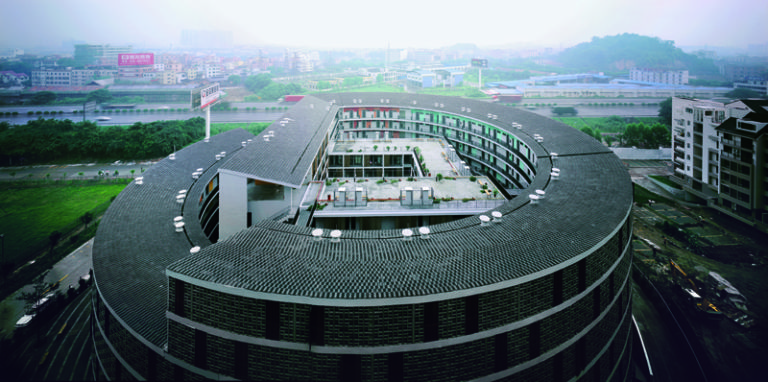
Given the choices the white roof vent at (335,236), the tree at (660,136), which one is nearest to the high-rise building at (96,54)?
the white roof vent at (335,236)

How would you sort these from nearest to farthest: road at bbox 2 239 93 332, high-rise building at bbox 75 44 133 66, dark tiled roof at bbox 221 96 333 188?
dark tiled roof at bbox 221 96 333 188 < road at bbox 2 239 93 332 < high-rise building at bbox 75 44 133 66

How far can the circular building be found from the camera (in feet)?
33.1

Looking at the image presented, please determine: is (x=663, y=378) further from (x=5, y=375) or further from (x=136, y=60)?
(x=136, y=60)

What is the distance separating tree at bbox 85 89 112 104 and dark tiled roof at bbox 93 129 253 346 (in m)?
60.2

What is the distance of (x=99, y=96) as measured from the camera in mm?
71188

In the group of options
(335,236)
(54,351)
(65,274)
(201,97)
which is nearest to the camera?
(335,236)

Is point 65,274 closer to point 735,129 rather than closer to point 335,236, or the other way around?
point 335,236

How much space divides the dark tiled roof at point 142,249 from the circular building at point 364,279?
6 cm

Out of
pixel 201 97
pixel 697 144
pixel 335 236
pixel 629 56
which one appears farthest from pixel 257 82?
pixel 629 56

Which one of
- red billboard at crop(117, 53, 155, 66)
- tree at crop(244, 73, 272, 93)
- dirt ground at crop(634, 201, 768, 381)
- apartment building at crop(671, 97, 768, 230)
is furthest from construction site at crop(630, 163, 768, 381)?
red billboard at crop(117, 53, 155, 66)

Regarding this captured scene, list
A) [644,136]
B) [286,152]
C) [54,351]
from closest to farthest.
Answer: [54,351], [286,152], [644,136]

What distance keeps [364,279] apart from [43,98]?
76.2 metres

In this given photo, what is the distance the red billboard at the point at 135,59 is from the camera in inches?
3105

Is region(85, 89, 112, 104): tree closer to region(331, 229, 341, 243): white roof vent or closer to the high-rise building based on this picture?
the high-rise building
